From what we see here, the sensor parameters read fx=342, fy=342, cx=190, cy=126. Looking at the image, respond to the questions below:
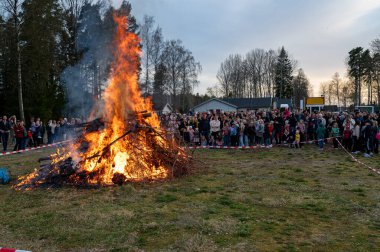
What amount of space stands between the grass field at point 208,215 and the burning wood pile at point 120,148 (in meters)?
0.61

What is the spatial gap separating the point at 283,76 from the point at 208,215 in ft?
244

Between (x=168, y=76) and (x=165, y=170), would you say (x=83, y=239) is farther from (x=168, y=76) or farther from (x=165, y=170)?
(x=168, y=76)

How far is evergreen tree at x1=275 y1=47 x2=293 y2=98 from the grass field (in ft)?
223

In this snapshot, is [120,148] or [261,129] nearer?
[120,148]

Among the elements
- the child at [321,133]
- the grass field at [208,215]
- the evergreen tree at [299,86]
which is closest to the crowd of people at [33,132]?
the grass field at [208,215]

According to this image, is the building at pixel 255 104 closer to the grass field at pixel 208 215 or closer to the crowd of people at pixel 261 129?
the crowd of people at pixel 261 129

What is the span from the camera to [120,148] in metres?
10.3

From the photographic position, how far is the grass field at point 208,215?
18.0 feet

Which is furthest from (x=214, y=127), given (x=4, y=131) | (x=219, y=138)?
(x=4, y=131)

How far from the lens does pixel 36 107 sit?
98.4 feet

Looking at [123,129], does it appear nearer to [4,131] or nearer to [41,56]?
[4,131]

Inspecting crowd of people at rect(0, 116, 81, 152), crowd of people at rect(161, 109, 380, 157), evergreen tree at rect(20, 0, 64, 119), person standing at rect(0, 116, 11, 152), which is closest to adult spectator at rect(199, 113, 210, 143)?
crowd of people at rect(161, 109, 380, 157)

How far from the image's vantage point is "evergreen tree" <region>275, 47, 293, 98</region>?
7638 centimetres

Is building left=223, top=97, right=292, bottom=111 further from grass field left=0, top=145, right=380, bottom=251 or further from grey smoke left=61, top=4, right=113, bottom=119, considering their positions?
grass field left=0, top=145, right=380, bottom=251
